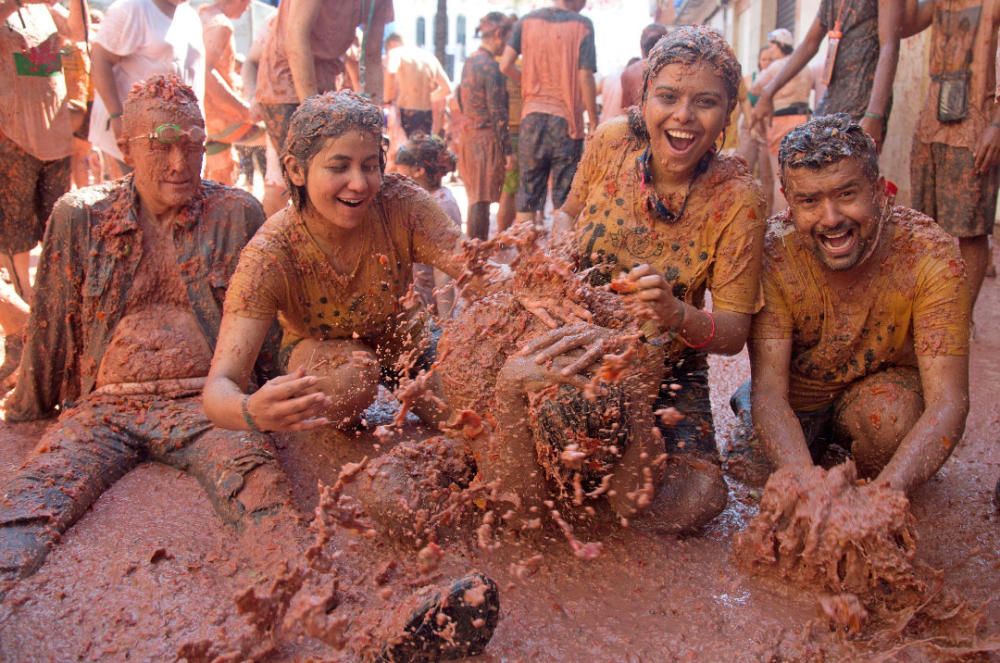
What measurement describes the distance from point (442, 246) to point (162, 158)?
1132 mm

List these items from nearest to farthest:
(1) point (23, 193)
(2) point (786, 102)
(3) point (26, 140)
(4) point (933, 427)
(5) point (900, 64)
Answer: (4) point (933, 427) < (3) point (26, 140) < (1) point (23, 193) < (5) point (900, 64) < (2) point (786, 102)

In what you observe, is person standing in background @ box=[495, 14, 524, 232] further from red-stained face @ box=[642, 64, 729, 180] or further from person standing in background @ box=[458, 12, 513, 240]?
red-stained face @ box=[642, 64, 729, 180]

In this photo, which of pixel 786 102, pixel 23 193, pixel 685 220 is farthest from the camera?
pixel 786 102

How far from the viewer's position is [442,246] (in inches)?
117

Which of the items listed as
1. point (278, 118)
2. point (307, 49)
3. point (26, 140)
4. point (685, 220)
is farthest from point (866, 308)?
A: point (26, 140)

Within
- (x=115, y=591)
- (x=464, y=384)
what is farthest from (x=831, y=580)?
(x=115, y=591)

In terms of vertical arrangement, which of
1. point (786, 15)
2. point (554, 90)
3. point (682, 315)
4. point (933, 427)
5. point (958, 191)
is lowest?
point (933, 427)

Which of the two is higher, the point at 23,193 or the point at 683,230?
the point at 23,193

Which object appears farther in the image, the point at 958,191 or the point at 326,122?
the point at 958,191

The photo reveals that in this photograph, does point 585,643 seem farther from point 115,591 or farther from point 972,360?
point 972,360

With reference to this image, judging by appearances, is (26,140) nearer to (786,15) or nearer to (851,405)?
(851,405)

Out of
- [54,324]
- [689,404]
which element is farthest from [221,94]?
[689,404]

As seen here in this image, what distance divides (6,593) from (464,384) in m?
1.36

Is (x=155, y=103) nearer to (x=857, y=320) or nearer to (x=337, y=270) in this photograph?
(x=337, y=270)
